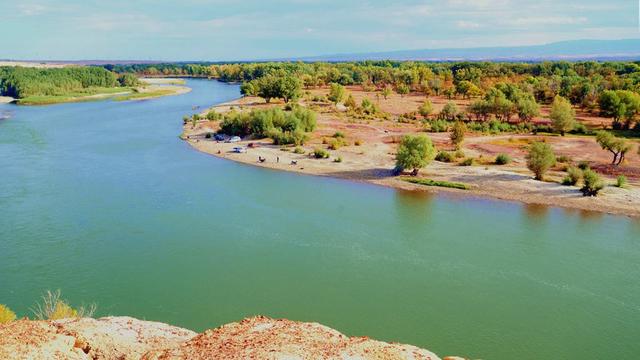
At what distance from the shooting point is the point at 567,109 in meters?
72.3

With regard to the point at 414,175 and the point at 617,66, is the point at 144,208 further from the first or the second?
the point at 617,66

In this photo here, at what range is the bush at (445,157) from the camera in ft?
180

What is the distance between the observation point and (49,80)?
139 m

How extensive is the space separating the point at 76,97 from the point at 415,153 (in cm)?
10618

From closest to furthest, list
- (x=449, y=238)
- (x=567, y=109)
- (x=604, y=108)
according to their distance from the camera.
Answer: (x=449, y=238) → (x=567, y=109) → (x=604, y=108)

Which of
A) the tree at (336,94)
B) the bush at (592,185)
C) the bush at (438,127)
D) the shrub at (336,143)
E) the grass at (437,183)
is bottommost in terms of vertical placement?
the grass at (437,183)

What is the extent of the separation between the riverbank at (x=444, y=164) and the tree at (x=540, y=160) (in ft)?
3.01

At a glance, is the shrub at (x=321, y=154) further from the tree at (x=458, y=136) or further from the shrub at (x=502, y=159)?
the shrub at (x=502, y=159)

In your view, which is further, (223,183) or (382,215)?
(223,183)

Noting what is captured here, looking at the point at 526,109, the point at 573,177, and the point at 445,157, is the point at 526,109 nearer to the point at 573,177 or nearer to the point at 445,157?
the point at 445,157

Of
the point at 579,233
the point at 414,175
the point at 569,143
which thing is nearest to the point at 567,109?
the point at 569,143

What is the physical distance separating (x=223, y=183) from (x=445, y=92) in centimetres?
8479

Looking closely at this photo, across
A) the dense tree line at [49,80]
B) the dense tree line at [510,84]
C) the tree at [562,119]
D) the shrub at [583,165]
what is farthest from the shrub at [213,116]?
the dense tree line at [49,80]

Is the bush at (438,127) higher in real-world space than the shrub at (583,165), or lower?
higher
